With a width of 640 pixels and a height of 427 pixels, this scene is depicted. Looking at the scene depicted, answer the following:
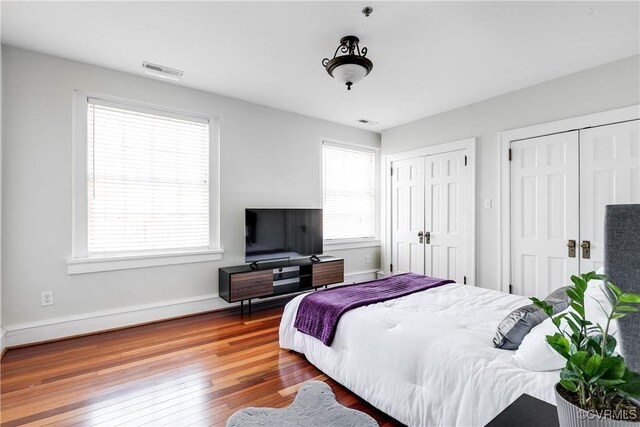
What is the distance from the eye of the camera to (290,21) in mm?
2361

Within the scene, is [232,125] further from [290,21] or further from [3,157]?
[3,157]

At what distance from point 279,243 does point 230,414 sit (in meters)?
2.34

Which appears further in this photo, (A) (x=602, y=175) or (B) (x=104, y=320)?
(B) (x=104, y=320)

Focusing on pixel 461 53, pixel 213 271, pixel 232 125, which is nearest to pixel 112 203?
pixel 213 271

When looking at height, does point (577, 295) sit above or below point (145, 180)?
below

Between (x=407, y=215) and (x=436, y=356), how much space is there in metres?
3.51

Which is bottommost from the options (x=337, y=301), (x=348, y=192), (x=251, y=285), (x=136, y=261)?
(x=251, y=285)

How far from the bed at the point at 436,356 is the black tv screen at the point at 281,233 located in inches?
62.6

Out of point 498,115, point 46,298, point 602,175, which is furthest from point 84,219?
point 602,175

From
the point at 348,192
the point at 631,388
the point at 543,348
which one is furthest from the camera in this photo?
the point at 348,192

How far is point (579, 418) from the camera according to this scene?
63cm

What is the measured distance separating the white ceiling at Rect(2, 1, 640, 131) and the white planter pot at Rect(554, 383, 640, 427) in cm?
240

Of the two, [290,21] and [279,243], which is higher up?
[290,21]

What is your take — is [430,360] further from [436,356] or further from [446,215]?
[446,215]
